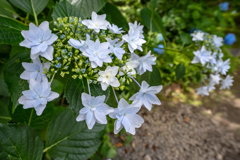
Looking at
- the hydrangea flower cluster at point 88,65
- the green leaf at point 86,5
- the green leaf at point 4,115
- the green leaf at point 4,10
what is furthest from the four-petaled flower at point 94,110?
the green leaf at point 4,115

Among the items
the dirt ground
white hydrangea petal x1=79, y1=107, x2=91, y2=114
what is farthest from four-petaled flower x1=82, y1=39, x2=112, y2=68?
the dirt ground

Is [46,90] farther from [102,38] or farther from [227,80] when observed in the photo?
[227,80]

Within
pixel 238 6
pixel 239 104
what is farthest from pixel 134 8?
pixel 238 6

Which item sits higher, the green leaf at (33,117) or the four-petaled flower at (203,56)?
the four-petaled flower at (203,56)

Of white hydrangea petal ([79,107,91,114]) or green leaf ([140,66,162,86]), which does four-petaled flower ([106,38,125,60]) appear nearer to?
white hydrangea petal ([79,107,91,114])

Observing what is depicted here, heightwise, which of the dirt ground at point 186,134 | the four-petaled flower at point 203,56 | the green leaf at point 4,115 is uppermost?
the four-petaled flower at point 203,56

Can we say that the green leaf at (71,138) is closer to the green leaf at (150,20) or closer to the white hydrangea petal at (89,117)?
the white hydrangea petal at (89,117)

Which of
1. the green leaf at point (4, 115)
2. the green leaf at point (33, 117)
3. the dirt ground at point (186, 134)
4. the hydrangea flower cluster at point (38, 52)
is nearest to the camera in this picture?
the hydrangea flower cluster at point (38, 52)
